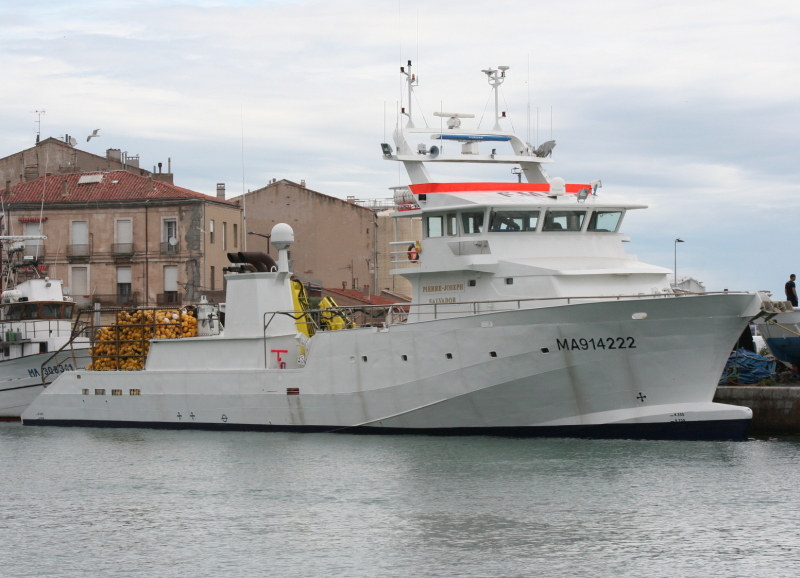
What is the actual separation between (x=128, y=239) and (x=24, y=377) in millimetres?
15656

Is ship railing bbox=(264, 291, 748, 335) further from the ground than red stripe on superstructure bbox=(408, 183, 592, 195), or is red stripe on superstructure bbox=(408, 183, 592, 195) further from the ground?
red stripe on superstructure bbox=(408, 183, 592, 195)

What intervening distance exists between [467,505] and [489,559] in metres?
2.85

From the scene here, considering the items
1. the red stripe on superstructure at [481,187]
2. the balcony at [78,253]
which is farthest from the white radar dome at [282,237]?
the balcony at [78,253]

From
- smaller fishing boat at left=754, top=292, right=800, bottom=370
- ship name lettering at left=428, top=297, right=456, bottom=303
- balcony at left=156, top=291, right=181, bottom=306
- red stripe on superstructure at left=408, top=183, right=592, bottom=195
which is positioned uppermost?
red stripe on superstructure at left=408, top=183, right=592, bottom=195

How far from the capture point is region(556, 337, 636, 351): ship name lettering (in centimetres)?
2119

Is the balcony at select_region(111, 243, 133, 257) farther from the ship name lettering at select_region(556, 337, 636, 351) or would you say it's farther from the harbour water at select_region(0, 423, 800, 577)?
the ship name lettering at select_region(556, 337, 636, 351)

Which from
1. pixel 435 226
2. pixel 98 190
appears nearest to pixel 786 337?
pixel 435 226

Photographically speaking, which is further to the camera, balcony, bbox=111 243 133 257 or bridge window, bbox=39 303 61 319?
balcony, bbox=111 243 133 257

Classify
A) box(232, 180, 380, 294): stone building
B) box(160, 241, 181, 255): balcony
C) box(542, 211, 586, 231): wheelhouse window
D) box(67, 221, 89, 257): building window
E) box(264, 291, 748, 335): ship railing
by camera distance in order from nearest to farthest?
box(264, 291, 748, 335): ship railing → box(542, 211, 586, 231): wheelhouse window → box(160, 241, 181, 255): balcony → box(67, 221, 89, 257): building window → box(232, 180, 380, 294): stone building

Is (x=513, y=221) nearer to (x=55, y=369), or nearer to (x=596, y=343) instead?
(x=596, y=343)

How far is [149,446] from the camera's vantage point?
24875 mm

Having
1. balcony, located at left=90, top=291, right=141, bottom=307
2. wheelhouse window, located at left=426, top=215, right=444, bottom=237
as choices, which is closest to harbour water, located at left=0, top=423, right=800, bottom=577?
wheelhouse window, located at left=426, top=215, right=444, bottom=237

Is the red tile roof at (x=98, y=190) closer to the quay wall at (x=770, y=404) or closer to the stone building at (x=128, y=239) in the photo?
the stone building at (x=128, y=239)

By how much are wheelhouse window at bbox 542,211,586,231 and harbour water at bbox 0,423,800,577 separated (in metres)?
4.41
